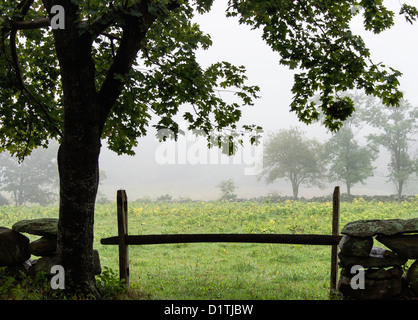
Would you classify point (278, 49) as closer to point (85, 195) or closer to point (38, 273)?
point (85, 195)

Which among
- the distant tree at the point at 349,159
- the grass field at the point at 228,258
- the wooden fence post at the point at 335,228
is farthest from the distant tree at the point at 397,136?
the wooden fence post at the point at 335,228

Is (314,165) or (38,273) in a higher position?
(314,165)

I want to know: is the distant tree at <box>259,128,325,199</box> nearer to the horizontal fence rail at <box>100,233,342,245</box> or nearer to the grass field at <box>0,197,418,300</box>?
the grass field at <box>0,197,418,300</box>

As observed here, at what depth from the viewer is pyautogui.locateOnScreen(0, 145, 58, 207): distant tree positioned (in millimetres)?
61656

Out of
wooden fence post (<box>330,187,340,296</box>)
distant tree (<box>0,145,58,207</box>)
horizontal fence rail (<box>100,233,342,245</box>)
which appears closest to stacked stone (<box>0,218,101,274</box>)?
horizontal fence rail (<box>100,233,342,245</box>)

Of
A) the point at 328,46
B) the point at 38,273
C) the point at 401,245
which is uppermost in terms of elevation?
the point at 328,46

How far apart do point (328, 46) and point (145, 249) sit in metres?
12.5

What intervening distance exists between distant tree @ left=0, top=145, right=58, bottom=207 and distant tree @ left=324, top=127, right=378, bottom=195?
150 ft

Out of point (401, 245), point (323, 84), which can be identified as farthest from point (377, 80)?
point (401, 245)

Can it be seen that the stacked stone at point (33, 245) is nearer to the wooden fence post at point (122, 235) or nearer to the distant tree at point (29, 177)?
the wooden fence post at point (122, 235)

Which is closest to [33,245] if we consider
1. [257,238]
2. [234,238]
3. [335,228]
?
[234,238]

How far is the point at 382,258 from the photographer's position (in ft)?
26.5

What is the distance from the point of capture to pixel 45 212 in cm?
3200

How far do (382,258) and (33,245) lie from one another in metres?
8.44
